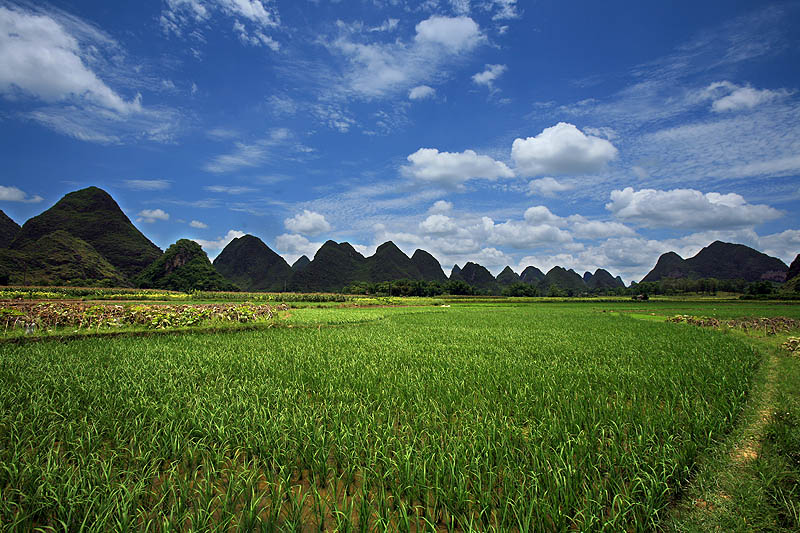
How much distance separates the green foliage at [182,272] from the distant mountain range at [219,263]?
0.20 metres

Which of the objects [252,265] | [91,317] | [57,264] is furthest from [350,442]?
[252,265]

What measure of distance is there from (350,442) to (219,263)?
152 meters

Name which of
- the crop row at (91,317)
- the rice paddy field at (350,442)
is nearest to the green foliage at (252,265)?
the crop row at (91,317)

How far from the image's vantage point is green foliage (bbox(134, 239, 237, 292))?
242ft

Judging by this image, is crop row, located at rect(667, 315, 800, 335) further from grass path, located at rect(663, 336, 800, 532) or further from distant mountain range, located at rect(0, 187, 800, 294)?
distant mountain range, located at rect(0, 187, 800, 294)

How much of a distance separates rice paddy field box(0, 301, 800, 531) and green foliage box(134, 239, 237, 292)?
74170 mm

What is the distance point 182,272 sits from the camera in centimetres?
7625

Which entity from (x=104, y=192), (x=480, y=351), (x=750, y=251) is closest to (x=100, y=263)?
(x=104, y=192)

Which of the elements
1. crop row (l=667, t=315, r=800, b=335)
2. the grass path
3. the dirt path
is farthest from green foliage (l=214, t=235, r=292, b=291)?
the grass path

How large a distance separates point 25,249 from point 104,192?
45222 millimetres

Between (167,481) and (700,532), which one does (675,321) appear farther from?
(167,481)

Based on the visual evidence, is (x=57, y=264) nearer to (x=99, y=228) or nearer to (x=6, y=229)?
(x=99, y=228)

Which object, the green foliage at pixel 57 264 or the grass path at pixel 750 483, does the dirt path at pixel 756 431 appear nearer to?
the grass path at pixel 750 483

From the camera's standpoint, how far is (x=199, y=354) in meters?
9.16
